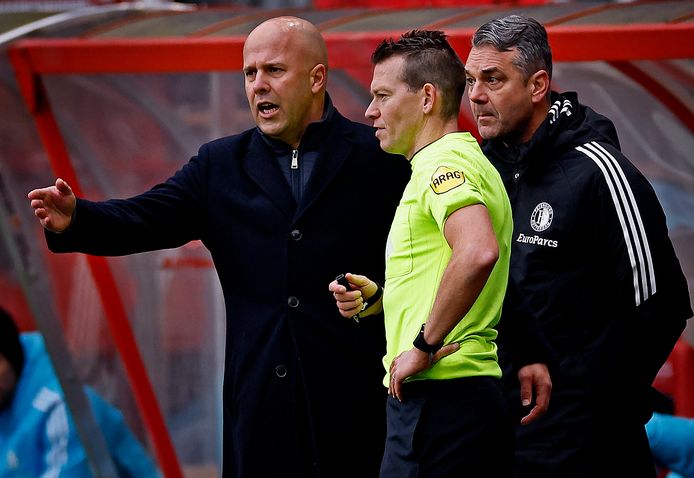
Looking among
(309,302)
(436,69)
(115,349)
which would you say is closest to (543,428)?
(309,302)

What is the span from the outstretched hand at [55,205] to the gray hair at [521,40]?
1.08 m

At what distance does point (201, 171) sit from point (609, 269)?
1.05m

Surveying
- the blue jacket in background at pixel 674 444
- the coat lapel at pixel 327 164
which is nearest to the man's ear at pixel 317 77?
the coat lapel at pixel 327 164

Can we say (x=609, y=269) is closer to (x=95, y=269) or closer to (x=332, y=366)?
(x=332, y=366)

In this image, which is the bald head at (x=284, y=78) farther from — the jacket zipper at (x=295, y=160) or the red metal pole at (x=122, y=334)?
the red metal pole at (x=122, y=334)

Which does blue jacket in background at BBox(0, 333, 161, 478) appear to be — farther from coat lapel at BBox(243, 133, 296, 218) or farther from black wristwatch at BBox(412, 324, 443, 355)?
black wristwatch at BBox(412, 324, 443, 355)

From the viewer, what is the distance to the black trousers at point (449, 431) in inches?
121

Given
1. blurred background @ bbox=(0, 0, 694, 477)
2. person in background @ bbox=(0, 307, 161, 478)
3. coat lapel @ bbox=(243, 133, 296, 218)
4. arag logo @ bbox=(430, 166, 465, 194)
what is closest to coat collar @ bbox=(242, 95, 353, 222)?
coat lapel @ bbox=(243, 133, 296, 218)

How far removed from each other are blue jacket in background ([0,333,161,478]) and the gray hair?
2.45 m

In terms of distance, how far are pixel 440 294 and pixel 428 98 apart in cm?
50

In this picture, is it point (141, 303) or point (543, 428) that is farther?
point (141, 303)

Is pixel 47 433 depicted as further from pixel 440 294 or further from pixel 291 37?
pixel 440 294

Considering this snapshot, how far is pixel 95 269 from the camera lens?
5863 millimetres

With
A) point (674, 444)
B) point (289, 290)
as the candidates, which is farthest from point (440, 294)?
point (674, 444)
